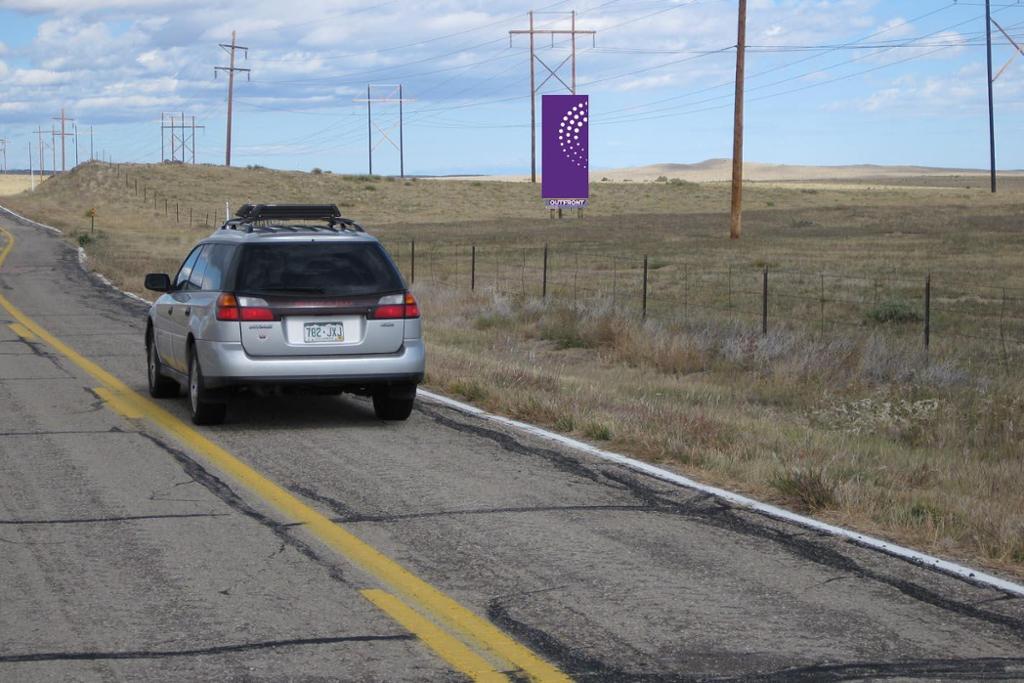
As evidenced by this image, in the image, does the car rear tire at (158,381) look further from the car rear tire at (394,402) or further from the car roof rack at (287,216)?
the car rear tire at (394,402)

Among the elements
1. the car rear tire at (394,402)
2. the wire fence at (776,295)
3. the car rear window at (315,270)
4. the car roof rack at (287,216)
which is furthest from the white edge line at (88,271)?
the car rear window at (315,270)

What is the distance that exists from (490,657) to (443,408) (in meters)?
7.06

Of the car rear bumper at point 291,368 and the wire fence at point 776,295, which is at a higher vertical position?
the car rear bumper at point 291,368

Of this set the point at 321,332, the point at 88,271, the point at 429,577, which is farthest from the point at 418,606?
the point at 88,271

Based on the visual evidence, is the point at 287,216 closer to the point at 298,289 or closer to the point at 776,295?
the point at 298,289

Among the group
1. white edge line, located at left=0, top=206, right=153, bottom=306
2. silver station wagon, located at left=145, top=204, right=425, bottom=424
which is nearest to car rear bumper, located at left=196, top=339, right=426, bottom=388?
silver station wagon, located at left=145, top=204, right=425, bottom=424

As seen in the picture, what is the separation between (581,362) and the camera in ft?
57.9

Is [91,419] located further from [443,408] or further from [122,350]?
[122,350]

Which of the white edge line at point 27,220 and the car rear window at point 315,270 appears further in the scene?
the white edge line at point 27,220

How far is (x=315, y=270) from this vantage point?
35.3 ft

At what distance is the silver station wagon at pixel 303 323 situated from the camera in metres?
10.6

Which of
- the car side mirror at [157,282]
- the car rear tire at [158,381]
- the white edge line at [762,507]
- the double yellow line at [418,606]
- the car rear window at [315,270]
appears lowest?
the white edge line at [762,507]

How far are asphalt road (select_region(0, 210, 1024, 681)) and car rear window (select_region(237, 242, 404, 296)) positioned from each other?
126 cm

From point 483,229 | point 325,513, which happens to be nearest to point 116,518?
point 325,513
